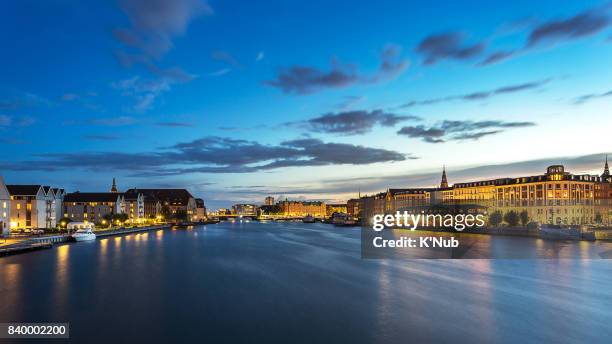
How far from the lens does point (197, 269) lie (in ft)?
135

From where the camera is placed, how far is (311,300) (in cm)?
2741

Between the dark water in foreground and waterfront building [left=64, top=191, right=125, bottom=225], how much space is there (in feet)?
225

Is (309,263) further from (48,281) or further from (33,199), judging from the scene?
(33,199)

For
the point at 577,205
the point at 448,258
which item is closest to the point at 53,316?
the point at 448,258

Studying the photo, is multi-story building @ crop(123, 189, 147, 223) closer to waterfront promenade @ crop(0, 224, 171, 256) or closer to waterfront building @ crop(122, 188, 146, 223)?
waterfront building @ crop(122, 188, 146, 223)

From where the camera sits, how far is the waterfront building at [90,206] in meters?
108

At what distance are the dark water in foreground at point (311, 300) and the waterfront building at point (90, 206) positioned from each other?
68453mm

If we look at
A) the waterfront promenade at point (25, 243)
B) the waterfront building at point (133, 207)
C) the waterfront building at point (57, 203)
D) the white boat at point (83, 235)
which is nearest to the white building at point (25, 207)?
the waterfront building at point (57, 203)

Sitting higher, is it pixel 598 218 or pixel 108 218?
pixel 108 218

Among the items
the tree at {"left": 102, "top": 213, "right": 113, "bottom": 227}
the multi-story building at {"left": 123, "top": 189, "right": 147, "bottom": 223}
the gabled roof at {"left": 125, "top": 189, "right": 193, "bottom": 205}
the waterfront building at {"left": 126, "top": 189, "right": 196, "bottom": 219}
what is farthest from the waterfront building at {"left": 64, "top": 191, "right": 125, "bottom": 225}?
the gabled roof at {"left": 125, "top": 189, "right": 193, "bottom": 205}

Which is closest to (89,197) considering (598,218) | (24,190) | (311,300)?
(24,190)

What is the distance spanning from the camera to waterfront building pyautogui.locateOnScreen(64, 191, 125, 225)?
108 meters

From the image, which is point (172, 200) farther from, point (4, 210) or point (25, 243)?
point (25, 243)

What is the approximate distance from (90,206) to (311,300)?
98.4 metres
